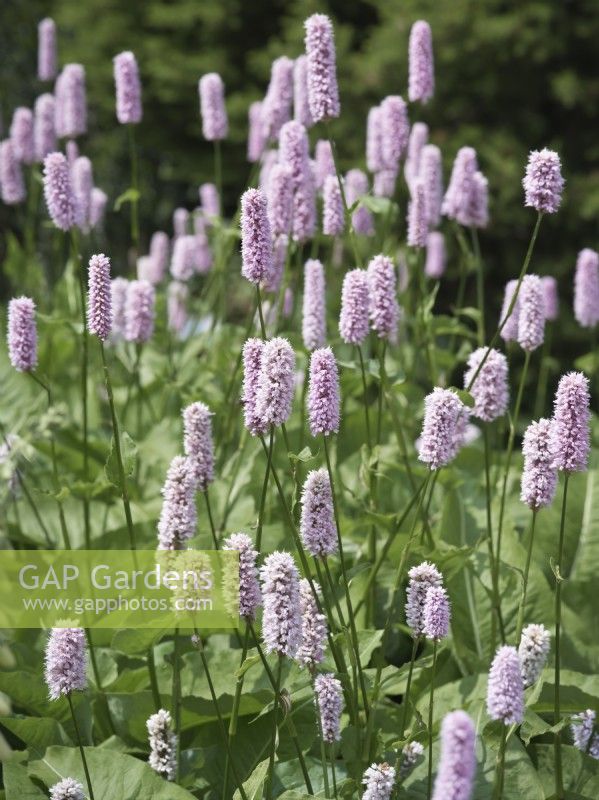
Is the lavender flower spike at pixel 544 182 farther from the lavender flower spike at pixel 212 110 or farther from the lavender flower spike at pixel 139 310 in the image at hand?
the lavender flower spike at pixel 212 110

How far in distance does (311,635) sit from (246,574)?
8.3 inches

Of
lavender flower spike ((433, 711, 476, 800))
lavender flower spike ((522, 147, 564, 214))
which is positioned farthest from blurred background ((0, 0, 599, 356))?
lavender flower spike ((433, 711, 476, 800))

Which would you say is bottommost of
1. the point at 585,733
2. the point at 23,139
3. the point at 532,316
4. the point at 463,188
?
the point at 585,733

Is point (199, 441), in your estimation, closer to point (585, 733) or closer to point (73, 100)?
point (585, 733)

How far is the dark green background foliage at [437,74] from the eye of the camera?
840cm

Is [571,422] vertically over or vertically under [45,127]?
under

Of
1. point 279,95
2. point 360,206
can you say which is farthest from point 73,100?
point 360,206

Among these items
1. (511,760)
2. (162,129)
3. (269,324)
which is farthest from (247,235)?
(162,129)

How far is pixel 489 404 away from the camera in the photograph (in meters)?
2.57

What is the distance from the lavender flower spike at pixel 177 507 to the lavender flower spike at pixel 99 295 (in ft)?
1.12

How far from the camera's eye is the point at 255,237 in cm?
210

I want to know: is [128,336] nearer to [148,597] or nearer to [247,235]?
[148,597]

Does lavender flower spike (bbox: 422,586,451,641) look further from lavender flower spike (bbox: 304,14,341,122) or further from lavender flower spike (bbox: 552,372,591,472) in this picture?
lavender flower spike (bbox: 304,14,341,122)

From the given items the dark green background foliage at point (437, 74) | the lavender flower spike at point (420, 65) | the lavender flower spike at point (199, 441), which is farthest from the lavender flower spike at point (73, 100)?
the dark green background foliage at point (437, 74)
